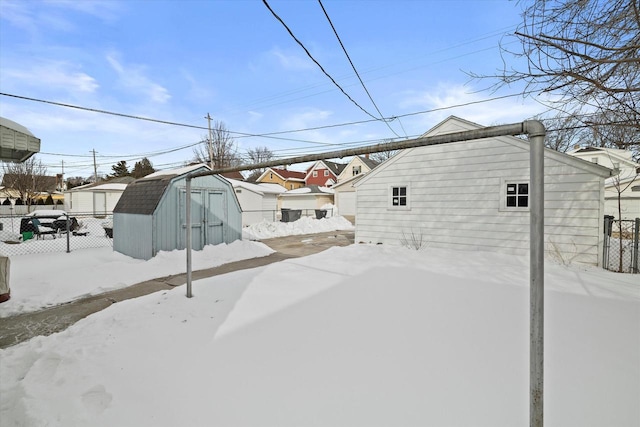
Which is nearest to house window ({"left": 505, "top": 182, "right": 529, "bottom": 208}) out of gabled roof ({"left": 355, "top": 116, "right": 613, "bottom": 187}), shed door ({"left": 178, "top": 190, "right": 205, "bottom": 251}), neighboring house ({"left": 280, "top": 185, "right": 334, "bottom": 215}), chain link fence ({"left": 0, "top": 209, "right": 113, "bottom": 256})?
gabled roof ({"left": 355, "top": 116, "right": 613, "bottom": 187})

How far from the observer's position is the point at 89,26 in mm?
7586

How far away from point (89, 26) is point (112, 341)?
8.48 meters

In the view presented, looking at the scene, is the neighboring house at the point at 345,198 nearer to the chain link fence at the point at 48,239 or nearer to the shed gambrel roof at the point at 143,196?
the chain link fence at the point at 48,239

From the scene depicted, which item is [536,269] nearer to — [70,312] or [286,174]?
[70,312]

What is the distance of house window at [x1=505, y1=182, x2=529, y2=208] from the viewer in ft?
26.6

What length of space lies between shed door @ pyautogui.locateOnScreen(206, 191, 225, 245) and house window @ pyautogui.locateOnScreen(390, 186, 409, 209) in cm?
595

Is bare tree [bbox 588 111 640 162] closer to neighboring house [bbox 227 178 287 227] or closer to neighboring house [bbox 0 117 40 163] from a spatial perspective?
neighboring house [bbox 0 117 40 163]

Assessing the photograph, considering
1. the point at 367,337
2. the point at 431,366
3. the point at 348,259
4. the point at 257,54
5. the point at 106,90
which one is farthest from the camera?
the point at 106,90

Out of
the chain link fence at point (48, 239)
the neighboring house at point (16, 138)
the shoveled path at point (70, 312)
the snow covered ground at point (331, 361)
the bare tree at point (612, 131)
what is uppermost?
the bare tree at point (612, 131)

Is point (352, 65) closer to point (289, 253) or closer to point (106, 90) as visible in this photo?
point (289, 253)

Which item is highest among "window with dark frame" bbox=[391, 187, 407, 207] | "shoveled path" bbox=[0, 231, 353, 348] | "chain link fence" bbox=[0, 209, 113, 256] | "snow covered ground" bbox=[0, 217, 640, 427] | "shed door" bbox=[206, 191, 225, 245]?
"window with dark frame" bbox=[391, 187, 407, 207]

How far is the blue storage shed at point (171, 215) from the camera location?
8.06 m

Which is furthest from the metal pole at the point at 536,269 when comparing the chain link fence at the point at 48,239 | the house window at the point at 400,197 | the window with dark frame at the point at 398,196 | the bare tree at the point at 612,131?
the chain link fence at the point at 48,239

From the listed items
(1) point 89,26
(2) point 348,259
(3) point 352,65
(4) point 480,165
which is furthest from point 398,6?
(1) point 89,26
